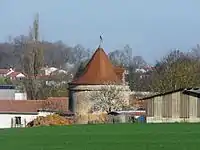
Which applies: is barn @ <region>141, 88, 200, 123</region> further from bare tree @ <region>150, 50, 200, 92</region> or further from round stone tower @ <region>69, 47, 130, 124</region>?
bare tree @ <region>150, 50, 200, 92</region>

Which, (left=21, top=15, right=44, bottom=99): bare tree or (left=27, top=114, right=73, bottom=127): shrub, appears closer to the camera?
(left=27, top=114, right=73, bottom=127): shrub

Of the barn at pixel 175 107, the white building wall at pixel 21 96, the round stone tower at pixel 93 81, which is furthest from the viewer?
the white building wall at pixel 21 96

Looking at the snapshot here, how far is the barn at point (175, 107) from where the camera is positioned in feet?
209

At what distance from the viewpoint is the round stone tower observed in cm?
7956

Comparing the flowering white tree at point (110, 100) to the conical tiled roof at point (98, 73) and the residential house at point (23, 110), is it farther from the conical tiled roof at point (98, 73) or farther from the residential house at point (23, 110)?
the residential house at point (23, 110)

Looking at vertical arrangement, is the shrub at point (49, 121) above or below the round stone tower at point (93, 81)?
below

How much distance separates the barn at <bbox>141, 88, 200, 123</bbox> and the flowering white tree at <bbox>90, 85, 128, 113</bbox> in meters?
11.0

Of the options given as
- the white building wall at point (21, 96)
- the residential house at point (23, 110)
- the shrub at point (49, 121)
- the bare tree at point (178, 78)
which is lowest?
the shrub at point (49, 121)

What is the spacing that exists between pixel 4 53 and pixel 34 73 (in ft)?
344

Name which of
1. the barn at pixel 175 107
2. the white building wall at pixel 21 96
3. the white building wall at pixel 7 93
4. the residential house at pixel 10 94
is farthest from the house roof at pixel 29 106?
the white building wall at pixel 7 93

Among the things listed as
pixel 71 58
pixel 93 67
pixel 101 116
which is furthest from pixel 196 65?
pixel 71 58

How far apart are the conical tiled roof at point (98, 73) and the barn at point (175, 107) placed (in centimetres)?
1399

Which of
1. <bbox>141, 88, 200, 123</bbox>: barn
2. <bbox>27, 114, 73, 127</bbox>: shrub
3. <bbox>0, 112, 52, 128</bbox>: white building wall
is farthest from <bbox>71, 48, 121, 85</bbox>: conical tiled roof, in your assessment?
<bbox>141, 88, 200, 123</bbox>: barn

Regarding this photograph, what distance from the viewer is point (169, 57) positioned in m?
99.4
